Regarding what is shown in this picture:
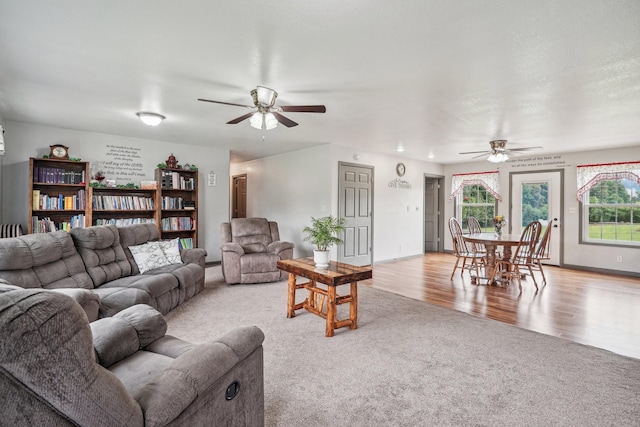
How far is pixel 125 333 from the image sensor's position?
61.7 inches

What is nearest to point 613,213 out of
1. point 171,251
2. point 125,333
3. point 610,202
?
point 610,202

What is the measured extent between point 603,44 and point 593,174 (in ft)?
16.6

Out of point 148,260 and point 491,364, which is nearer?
point 491,364

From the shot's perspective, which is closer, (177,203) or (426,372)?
(426,372)

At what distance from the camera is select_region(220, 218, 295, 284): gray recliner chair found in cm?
465

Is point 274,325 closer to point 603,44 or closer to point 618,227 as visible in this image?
point 603,44

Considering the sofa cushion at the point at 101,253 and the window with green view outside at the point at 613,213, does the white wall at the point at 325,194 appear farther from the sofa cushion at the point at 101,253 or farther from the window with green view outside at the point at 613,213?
the sofa cushion at the point at 101,253

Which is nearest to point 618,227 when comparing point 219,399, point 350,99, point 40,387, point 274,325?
point 350,99

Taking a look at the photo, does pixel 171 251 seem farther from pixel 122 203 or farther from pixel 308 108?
pixel 308 108

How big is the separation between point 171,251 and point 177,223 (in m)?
1.78

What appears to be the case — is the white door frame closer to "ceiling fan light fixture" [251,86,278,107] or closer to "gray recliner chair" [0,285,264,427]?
"ceiling fan light fixture" [251,86,278,107]

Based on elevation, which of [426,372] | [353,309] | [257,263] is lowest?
[426,372]

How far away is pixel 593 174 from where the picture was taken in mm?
6039

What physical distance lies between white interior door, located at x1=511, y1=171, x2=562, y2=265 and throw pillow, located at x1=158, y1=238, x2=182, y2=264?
6.68 m
